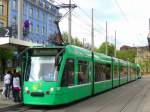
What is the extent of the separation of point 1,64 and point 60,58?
37472mm

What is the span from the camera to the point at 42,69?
60.3 feet

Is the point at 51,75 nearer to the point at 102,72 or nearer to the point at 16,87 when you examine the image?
the point at 16,87

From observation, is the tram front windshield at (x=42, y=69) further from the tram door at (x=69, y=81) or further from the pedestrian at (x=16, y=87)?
the pedestrian at (x=16, y=87)

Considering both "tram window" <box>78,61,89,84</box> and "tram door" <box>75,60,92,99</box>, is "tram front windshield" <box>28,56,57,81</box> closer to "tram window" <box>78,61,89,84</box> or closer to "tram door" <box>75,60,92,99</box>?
"tram door" <box>75,60,92,99</box>

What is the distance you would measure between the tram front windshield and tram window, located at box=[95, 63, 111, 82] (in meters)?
Result: 7.98

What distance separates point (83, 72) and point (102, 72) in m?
6.58

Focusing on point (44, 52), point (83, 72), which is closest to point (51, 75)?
point (44, 52)

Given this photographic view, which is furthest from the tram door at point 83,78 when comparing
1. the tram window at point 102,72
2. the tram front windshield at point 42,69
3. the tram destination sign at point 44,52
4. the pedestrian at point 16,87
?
the pedestrian at point 16,87

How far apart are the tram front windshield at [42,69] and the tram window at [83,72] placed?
9.80ft

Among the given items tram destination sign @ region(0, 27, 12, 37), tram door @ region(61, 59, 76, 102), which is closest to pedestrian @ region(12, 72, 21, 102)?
tram door @ region(61, 59, 76, 102)

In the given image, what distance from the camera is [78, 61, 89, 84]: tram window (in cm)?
2122

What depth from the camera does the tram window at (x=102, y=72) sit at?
26362 mm

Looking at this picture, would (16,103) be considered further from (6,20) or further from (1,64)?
(6,20)

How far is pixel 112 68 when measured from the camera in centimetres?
3422
